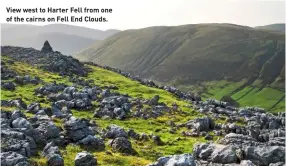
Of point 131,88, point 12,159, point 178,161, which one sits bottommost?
point 131,88

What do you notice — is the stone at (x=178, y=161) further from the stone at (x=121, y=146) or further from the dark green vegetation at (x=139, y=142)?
the stone at (x=121, y=146)

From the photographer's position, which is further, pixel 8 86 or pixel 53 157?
pixel 8 86

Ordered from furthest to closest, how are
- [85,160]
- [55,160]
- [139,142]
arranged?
1. [139,142]
2. [85,160]
3. [55,160]

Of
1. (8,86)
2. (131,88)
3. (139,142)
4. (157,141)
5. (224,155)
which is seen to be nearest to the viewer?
(224,155)

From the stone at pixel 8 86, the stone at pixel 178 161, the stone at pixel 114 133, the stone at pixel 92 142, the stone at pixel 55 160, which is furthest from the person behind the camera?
the stone at pixel 8 86

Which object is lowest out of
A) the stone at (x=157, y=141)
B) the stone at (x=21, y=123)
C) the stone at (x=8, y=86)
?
the stone at (x=157, y=141)

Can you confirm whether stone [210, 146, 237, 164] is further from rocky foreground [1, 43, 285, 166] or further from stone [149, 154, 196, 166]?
stone [149, 154, 196, 166]

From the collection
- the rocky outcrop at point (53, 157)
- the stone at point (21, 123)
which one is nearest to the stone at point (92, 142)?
the stone at point (21, 123)

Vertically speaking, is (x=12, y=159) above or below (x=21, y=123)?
below

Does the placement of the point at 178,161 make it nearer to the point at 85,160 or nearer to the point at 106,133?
the point at 85,160

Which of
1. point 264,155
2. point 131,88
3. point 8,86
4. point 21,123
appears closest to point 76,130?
point 21,123

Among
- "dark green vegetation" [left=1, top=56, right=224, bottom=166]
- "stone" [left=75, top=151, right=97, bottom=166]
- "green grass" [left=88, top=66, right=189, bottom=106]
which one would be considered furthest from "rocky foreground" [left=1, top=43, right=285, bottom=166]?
"green grass" [left=88, top=66, right=189, bottom=106]

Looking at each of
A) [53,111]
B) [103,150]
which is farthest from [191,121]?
[103,150]

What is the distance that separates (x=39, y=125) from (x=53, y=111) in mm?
15993
